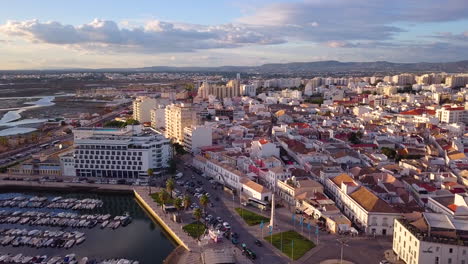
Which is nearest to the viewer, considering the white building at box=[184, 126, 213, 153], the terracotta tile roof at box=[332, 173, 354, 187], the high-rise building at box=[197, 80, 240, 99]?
the terracotta tile roof at box=[332, 173, 354, 187]

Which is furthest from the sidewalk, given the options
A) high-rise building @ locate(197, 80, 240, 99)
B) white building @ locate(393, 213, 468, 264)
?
high-rise building @ locate(197, 80, 240, 99)

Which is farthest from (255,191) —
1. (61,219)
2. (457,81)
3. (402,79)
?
(402,79)

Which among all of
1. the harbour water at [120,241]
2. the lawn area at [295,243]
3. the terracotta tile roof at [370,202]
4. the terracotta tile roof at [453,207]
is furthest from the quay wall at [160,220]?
the terracotta tile roof at [453,207]

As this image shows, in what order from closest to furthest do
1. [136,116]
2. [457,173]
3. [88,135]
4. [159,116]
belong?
[457,173] → [88,135] → [159,116] → [136,116]

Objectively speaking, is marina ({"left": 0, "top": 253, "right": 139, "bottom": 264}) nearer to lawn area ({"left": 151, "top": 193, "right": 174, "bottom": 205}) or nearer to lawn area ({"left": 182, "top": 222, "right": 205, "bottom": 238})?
lawn area ({"left": 182, "top": 222, "right": 205, "bottom": 238})

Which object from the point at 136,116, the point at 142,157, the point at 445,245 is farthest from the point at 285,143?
the point at 136,116

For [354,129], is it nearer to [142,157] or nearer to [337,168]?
[337,168]

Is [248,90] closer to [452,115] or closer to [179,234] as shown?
[452,115]
